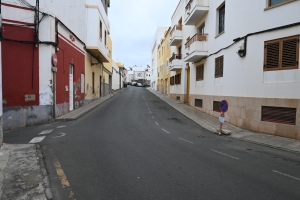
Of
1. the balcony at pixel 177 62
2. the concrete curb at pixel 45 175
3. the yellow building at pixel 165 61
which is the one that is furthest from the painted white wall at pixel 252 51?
the yellow building at pixel 165 61

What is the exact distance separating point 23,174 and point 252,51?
9.66m

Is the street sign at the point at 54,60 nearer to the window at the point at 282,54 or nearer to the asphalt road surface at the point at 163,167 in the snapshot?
the asphalt road surface at the point at 163,167

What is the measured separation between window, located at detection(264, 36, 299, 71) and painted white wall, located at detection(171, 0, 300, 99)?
0.19 metres

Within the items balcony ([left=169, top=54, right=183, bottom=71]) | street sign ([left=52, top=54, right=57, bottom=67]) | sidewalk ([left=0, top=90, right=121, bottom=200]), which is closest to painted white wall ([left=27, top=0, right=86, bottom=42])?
street sign ([left=52, top=54, right=57, bottom=67])

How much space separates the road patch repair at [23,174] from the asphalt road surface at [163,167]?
0.21 meters

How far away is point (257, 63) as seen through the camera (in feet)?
31.6

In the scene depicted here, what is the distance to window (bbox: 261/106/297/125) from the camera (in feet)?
27.9

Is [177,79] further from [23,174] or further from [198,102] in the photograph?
[23,174]

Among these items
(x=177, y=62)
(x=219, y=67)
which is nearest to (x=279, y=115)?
(x=219, y=67)

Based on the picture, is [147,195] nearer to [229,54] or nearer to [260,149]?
[260,149]

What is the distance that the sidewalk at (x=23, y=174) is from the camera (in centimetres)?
378

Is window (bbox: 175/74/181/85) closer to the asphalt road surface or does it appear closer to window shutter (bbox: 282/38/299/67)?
window shutter (bbox: 282/38/299/67)

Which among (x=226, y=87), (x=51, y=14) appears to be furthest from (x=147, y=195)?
(x=51, y=14)

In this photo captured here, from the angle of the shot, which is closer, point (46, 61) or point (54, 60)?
point (46, 61)
